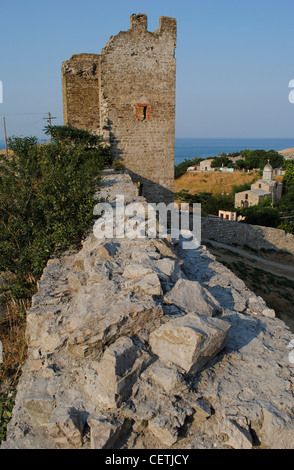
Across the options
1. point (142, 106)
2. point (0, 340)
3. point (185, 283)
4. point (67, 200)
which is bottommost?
point (0, 340)

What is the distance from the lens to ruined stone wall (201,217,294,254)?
16.2 meters

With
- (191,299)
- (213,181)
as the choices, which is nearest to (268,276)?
(191,299)

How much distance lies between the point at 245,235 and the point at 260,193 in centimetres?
1844

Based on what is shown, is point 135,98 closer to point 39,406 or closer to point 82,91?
point 82,91

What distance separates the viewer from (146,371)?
259 cm

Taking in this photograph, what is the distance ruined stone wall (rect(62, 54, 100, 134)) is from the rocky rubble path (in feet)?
32.4

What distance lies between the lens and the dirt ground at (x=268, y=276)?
1139 centimetres

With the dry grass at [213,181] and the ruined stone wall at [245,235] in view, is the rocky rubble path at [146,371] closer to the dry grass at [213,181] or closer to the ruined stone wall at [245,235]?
the ruined stone wall at [245,235]

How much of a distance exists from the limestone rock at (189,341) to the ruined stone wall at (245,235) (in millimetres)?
13517

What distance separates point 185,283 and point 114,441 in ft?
4.78

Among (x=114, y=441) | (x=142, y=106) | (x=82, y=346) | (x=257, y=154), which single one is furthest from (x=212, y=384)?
(x=257, y=154)

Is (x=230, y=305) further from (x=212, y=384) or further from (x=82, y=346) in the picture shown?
(x=82, y=346)

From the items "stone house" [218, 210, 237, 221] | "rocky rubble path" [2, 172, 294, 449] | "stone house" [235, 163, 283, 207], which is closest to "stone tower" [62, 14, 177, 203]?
"rocky rubble path" [2, 172, 294, 449]

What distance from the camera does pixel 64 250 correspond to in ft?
16.0
